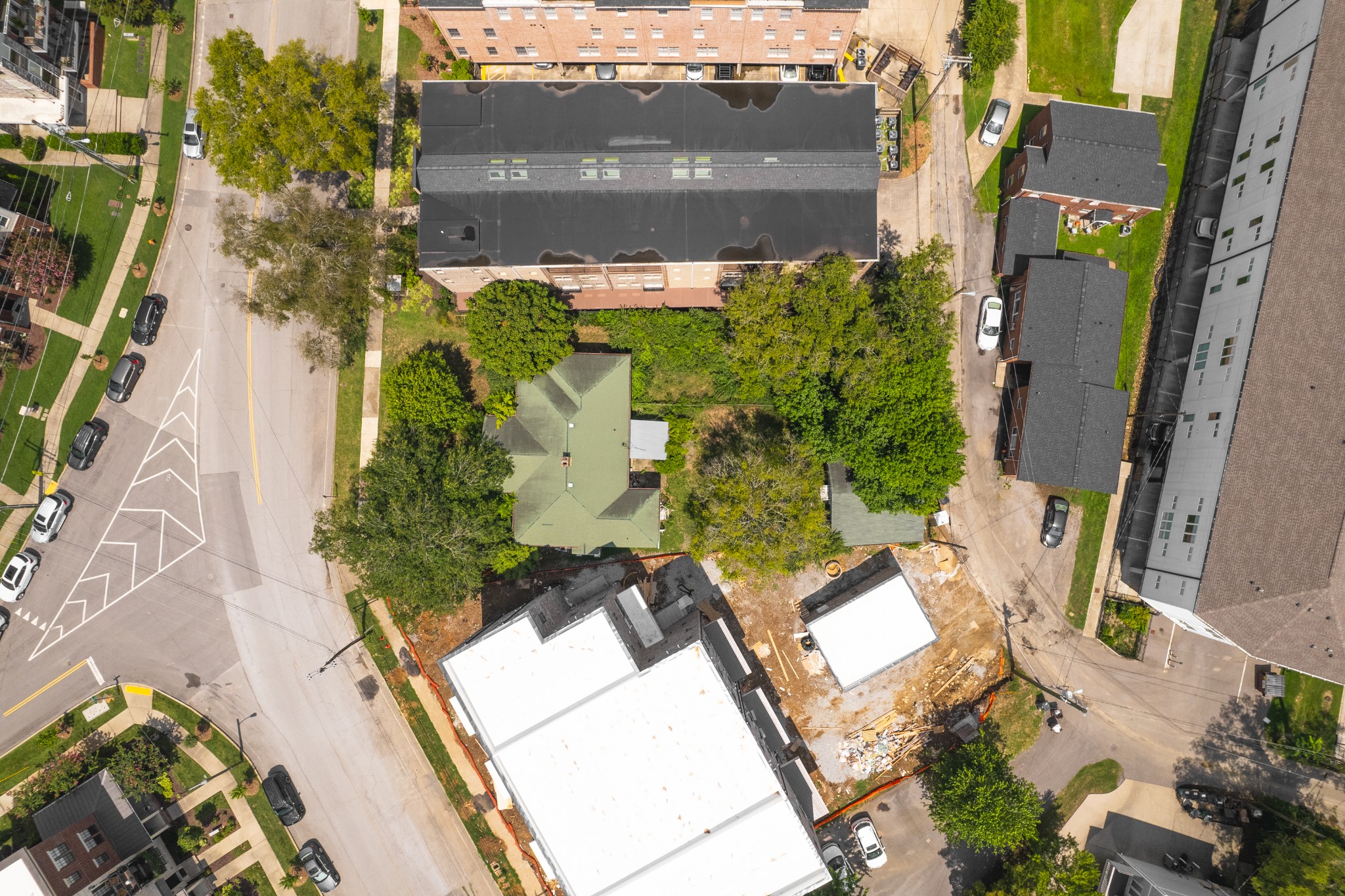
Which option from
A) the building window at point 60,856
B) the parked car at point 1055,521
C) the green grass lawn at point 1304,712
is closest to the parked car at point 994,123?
the parked car at point 1055,521

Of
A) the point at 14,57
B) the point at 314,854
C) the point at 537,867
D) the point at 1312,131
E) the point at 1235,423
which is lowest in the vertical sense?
the point at 537,867

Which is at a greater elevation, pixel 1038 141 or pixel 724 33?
pixel 724 33

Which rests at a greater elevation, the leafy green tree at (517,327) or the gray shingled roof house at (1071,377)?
the leafy green tree at (517,327)

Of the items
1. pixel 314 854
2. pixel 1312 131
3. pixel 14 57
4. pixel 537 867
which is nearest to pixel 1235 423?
pixel 1312 131

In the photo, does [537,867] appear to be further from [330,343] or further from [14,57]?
[14,57]

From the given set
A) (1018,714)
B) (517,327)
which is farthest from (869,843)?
(517,327)

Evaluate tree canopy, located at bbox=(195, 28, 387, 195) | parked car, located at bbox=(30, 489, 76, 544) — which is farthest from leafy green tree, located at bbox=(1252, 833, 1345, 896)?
parked car, located at bbox=(30, 489, 76, 544)

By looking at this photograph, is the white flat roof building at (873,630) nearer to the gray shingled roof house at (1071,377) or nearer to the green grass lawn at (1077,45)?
the gray shingled roof house at (1071,377)
